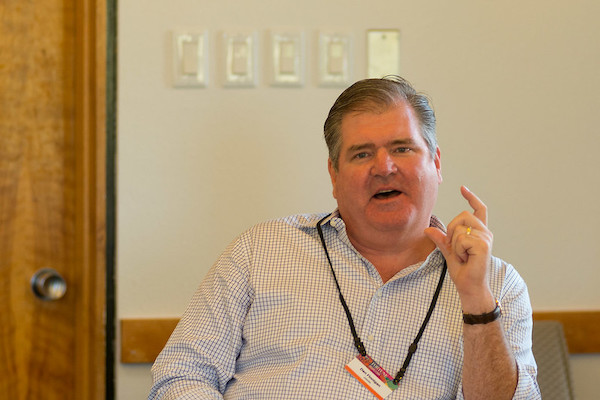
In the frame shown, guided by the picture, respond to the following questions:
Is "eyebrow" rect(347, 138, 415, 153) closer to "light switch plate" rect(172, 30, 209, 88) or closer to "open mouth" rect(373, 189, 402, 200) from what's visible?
"open mouth" rect(373, 189, 402, 200)

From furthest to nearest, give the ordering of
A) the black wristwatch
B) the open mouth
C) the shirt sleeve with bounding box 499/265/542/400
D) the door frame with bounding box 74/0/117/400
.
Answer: the door frame with bounding box 74/0/117/400, the open mouth, the shirt sleeve with bounding box 499/265/542/400, the black wristwatch

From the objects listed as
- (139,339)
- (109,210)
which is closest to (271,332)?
(139,339)

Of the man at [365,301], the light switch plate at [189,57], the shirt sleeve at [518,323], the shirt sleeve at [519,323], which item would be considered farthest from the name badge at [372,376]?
the light switch plate at [189,57]

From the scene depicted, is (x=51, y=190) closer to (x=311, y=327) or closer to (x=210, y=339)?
(x=210, y=339)

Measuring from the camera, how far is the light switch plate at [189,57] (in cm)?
207

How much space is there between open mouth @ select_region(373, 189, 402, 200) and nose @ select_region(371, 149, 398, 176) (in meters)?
0.05

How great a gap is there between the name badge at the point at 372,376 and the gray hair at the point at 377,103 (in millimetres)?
504

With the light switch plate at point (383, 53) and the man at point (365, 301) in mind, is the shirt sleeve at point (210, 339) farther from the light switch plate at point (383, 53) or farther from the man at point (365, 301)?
the light switch plate at point (383, 53)

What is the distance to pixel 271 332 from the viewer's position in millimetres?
1704

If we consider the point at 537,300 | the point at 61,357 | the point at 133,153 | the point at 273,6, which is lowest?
the point at 61,357

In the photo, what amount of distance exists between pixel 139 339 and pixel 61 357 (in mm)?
283

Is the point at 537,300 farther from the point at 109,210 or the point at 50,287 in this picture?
the point at 50,287

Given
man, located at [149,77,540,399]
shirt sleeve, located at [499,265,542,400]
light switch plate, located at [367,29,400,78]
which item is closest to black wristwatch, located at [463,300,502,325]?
man, located at [149,77,540,399]

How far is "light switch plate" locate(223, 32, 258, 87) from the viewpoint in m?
2.08
